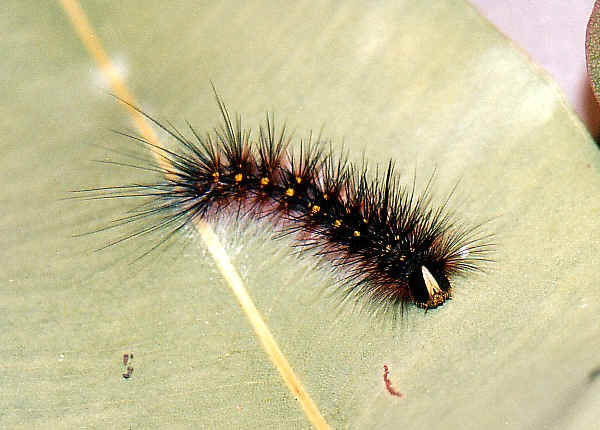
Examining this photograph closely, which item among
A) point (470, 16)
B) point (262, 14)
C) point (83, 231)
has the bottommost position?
point (470, 16)

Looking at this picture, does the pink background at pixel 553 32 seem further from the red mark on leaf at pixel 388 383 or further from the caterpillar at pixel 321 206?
the red mark on leaf at pixel 388 383

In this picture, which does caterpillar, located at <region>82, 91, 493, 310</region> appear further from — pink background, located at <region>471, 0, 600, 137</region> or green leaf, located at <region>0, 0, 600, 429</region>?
pink background, located at <region>471, 0, 600, 137</region>

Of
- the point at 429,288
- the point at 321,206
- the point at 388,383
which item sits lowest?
the point at 388,383

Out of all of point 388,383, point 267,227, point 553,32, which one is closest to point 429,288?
point 388,383

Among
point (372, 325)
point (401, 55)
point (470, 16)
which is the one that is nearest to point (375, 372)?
point (372, 325)

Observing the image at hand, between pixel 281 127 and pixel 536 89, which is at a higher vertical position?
pixel 281 127

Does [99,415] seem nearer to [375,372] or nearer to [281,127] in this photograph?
[375,372]

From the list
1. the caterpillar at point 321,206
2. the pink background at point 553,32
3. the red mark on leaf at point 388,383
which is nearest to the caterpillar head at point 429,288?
the caterpillar at point 321,206

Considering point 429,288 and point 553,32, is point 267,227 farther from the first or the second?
point 553,32
